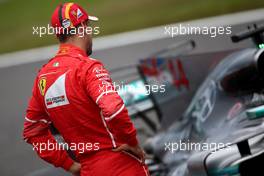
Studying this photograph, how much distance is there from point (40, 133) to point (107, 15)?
6469 millimetres

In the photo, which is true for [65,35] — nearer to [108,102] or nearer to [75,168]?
[108,102]

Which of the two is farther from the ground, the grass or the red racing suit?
the grass

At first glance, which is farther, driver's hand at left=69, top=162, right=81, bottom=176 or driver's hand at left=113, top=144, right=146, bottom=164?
driver's hand at left=69, top=162, right=81, bottom=176

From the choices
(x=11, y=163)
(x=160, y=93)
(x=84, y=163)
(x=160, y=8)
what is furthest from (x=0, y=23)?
(x=84, y=163)

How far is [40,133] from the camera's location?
358 cm

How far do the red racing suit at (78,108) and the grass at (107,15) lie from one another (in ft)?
20.0

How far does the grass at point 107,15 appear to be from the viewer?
9.59 meters

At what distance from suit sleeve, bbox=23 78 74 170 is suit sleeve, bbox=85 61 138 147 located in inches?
16.1

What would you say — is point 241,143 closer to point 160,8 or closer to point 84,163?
point 84,163

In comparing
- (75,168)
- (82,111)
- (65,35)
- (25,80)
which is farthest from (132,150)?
(25,80)

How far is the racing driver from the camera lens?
3219 mm

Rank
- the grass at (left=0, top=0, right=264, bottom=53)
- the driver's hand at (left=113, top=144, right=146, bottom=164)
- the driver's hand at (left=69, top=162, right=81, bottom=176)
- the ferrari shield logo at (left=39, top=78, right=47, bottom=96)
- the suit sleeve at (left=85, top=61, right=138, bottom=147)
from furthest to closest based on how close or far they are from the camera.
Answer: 1. the grass at (left=0, top=0, right=264, bottom=53)
2. the driver's hand at (left=69, top=162, right=81, bottom=176)
3. the ferrari shield logo at (left=39, top=78, right=47, bottom=96)
4. the driver's hand at (left=113, top=144, right=146, bottom=164)
5. the suit sleeve at (left=85, top=61, right=138, bottom=147)

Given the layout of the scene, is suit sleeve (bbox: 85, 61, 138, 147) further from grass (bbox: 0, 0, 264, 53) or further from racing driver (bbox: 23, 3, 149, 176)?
grass (bbox: 0, 0, 264, 53)

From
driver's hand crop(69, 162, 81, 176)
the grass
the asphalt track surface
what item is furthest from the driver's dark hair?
the grass
